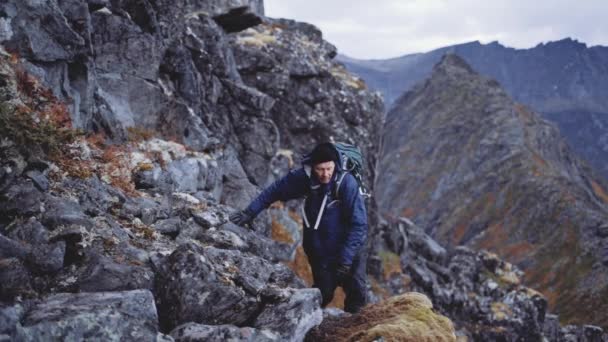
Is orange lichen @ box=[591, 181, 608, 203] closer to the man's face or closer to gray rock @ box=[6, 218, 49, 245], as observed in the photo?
the man's face

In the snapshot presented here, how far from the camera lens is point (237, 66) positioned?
37656 mm

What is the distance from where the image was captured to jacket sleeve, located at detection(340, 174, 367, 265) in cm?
956

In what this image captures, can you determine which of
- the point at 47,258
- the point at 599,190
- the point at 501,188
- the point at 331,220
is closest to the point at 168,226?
the point at 47,258

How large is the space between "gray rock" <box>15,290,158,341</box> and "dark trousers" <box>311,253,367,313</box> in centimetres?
424

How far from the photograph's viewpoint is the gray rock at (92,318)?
5.68m

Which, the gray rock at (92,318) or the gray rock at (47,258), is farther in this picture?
the gray rock at (47,258)

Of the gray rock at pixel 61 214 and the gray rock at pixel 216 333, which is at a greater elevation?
the gray rock at pixel 61 214

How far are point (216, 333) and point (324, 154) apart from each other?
13.1 feet

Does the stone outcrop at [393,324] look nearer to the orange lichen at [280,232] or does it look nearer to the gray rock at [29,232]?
the gray rock at [29,232]

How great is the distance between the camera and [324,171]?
950 cm

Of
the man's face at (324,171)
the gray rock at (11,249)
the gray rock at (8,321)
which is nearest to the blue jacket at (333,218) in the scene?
the man's face at (324,171)

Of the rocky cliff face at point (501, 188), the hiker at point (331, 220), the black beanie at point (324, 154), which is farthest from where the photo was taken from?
the rocky cliff face at point (501, 188)

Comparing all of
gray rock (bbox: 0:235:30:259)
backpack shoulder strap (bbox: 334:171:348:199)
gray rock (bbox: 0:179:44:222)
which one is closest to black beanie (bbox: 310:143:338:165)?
backpack shoulder strap (bbox: 334:171:348:199)

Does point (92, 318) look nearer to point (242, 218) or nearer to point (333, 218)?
point (333, 218)
